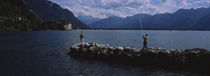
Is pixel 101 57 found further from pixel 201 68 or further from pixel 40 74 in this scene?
pixel 201 68

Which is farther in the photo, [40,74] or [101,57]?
[101,57]

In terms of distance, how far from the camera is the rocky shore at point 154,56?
26.9 meters

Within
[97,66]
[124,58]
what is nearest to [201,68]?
[124,58]

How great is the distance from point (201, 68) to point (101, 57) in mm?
16102

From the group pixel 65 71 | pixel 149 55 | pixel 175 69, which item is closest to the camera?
pixel 65 71

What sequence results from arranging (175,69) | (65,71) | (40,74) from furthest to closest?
(175,69), (65,71), (40,74)

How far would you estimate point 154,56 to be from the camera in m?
29.5

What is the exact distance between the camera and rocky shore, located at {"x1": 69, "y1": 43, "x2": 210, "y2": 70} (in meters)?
26.9

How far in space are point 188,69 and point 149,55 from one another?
6.21 meters

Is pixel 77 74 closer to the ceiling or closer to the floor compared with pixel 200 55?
closer to the floor

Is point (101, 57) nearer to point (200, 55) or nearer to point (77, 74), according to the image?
point (77, 74)

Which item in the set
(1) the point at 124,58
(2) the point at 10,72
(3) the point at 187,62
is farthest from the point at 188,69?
(2) the point at 10,72

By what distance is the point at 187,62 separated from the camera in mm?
27500

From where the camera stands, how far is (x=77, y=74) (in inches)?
897
